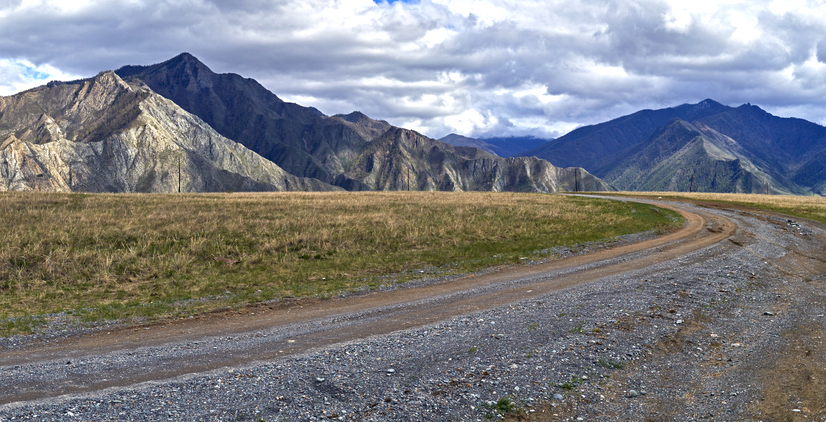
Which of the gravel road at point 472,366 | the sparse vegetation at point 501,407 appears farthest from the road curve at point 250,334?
the sparse vegetation at point 501,407

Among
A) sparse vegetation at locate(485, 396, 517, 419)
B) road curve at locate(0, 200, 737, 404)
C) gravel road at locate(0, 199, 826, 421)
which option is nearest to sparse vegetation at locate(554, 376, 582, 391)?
gravel road at locate(0, 199, 826, 421)

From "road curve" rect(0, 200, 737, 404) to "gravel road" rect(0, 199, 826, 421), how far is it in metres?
0.05

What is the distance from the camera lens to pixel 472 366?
858cm

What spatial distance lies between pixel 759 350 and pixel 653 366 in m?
2.64

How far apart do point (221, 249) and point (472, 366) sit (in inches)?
637

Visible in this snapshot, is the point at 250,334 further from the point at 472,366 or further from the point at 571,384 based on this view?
the point at 571,384

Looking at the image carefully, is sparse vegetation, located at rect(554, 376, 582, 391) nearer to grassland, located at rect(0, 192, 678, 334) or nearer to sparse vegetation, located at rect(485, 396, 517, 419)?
sparse vegetation, located at rect(485, 396, 517, 419)

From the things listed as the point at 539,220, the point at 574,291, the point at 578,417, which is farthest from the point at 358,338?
the point at 539,220

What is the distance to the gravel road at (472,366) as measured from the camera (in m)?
7.16

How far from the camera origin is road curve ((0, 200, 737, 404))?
26.7ft

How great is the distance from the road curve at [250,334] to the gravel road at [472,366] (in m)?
0.05

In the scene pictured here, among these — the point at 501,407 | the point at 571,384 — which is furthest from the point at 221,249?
the point at 571,384

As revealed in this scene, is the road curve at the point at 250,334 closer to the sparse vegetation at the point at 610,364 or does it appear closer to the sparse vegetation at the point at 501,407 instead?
the sparse vegetation at the point at 501,407

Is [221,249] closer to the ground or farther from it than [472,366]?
farther from it
